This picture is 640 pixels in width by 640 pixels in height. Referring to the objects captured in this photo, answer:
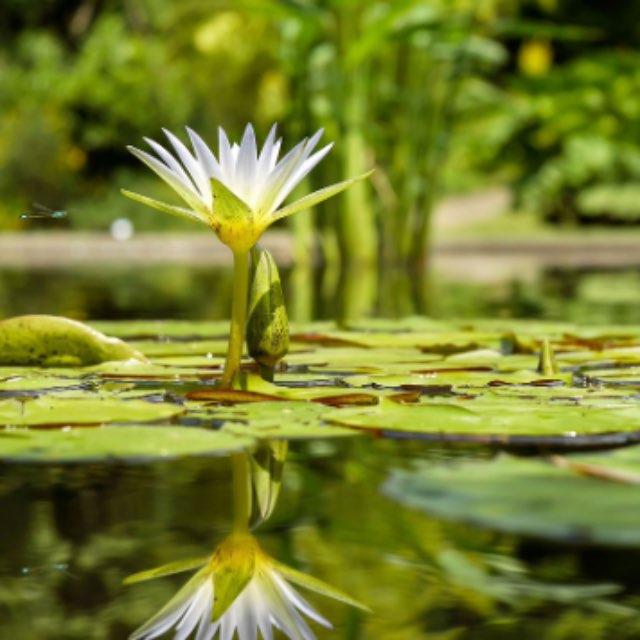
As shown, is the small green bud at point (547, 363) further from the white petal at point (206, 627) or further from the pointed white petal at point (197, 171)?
the white petal at point (206, 627)

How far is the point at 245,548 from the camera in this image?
3.64 feet

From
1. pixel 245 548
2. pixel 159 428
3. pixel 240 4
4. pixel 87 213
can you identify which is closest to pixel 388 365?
pixel 159 428

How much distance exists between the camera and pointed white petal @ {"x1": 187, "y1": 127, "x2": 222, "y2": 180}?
1.88 m

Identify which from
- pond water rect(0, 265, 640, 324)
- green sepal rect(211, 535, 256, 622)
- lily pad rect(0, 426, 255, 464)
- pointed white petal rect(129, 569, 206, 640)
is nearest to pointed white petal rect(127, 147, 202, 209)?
lily pad rect(0, 426, 255, 464)

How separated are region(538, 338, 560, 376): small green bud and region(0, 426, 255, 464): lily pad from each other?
75 centimetres

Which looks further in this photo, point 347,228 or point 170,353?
point 347,228

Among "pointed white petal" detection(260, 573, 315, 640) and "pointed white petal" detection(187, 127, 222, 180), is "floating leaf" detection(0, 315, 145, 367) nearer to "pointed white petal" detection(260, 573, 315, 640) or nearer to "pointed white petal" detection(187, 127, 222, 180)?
"pointed white petal" detection(187, 127, 222, 180)

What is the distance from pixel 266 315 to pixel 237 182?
250mm

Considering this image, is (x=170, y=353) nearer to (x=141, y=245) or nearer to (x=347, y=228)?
(x=347, y=228)

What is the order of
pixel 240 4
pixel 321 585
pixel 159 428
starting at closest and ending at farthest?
pixel 321 585 → pixel 159 428 → pixel 240 4

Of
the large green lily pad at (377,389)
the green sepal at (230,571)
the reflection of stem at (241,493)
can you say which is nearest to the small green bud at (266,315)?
the large green lily pad at (377,389)

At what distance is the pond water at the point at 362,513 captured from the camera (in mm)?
929

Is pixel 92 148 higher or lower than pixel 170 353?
higher

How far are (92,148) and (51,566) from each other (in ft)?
39.2
